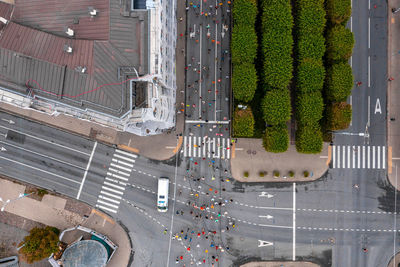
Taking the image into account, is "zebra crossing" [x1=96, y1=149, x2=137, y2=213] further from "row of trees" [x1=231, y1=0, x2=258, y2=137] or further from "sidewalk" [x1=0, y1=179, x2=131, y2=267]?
"row of trees" [x1=231, y1=0, x2=258, y2=137]

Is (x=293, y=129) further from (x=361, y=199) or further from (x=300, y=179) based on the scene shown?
(x=361, y=199)

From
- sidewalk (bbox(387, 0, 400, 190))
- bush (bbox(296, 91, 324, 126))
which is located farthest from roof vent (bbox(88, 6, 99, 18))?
sidewalk (bbox(387, 0, 400, 190))

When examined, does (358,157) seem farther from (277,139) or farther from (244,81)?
(244,81)

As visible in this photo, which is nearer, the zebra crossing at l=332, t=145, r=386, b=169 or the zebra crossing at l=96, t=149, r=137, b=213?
the zebra crossing at l=332, t=145, r=386, b=169

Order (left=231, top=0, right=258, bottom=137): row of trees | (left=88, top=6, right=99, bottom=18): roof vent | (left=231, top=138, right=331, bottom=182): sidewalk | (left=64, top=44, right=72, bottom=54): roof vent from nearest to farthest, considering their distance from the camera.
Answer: (left=88, top=6, right=99, bottom=18): roof vent < (left=64, top=44, right=72, bottom=54): roof vent < (left=231, top=0, right=258, bottom=137): row of trees < (left=231, top=138, right=331, bottom=182): sidewalk

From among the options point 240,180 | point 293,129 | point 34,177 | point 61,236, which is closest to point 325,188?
point 293,129

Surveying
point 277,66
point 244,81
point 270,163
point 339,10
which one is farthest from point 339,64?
point 270,163
